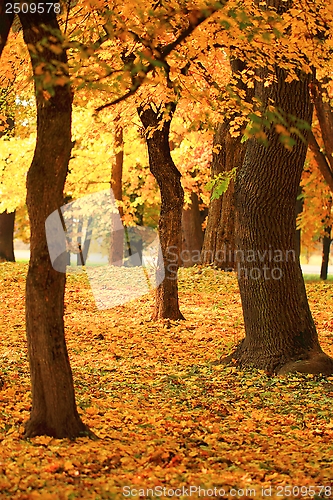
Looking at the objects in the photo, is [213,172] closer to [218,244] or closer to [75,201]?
[218,244]

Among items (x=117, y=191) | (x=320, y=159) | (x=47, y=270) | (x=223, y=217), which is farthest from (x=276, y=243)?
(x=117, y=191)

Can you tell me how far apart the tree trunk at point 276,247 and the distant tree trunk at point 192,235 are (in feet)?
54.3

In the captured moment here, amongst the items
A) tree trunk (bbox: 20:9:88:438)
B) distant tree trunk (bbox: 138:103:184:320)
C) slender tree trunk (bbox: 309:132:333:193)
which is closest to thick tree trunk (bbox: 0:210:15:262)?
slender tree trunk (bbox: 309:132:333:193)

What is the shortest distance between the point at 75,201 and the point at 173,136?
6.71 metres

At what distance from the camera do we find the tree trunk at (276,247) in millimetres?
9523

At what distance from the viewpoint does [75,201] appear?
29.1 meters

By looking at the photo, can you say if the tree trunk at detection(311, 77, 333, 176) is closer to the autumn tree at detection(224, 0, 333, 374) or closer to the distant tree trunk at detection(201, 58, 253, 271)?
the distant tree trunk at detection(201, 58, 253, 271)

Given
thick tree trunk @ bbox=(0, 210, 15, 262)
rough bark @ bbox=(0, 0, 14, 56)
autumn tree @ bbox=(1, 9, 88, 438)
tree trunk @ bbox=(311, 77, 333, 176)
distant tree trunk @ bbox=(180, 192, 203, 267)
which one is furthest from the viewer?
thick tree trunk @ bbox=(0, 210, 15, 262)

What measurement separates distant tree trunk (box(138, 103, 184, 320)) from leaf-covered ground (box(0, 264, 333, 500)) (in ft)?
1.68

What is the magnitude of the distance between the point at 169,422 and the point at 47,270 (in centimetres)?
236

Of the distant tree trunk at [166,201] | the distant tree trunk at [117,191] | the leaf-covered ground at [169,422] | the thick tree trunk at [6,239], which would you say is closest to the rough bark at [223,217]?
the leaf-covered ground at [169,422]

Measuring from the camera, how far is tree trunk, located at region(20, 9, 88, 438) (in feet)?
19.6

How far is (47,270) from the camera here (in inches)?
240

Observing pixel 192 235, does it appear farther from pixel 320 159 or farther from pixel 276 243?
pixel 276 243
